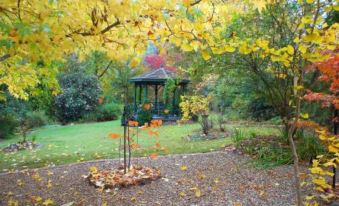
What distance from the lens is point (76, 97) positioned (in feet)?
61.3

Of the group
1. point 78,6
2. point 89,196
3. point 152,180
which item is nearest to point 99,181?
point 89,196

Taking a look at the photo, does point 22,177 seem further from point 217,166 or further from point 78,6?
point 78,6

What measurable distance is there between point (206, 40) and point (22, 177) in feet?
14.8

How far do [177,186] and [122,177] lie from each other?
0.85 meters

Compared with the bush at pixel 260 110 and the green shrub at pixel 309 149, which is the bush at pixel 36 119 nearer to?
the bush at pixel 260 110

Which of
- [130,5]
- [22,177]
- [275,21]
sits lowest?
[22,177]

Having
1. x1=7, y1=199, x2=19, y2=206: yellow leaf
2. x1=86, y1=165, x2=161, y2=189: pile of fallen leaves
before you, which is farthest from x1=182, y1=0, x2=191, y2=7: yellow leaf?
x1=7, y1=199, x2=19, y2=206: yellow leaf

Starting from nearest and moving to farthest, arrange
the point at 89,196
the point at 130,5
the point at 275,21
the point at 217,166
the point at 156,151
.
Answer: the point at 130,5
the point at 89,196
the point at 217,166
the point at 275,21
the point at 156,151

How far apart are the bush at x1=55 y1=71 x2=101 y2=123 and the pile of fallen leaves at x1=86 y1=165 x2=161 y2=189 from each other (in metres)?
13.6

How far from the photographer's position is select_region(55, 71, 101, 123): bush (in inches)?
723

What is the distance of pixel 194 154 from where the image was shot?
22.1 feet

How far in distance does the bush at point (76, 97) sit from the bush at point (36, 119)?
1.18m

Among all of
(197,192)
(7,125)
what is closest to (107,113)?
(7,125)

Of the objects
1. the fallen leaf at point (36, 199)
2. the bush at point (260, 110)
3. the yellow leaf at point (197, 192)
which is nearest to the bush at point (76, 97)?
the bush at point (260, 110)
